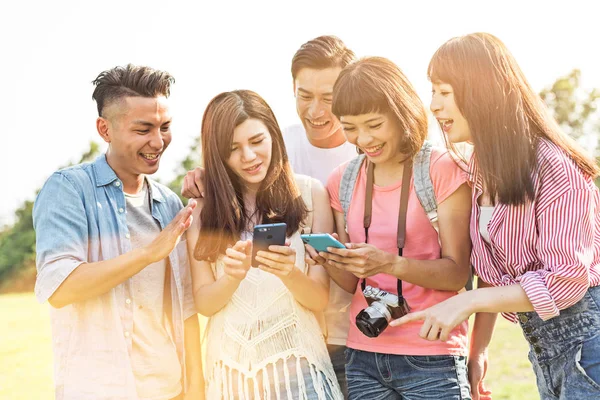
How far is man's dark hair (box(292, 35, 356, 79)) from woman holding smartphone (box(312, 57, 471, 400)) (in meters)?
0.78

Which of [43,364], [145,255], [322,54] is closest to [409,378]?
[145,255]

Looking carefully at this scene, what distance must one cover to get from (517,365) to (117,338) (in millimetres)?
8865

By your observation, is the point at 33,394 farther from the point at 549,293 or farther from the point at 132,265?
the point at 549,293

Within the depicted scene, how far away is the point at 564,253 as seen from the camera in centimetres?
294

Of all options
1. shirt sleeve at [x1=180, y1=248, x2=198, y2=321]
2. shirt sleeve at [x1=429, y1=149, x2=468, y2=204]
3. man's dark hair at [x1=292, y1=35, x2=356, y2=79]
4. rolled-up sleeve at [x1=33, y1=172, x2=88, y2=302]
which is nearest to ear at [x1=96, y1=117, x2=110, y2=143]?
rolled-up sleeve at [x1=33, y1=172, x2=88, y2=302]

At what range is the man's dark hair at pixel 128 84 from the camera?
3846mm

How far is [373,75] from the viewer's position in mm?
3641

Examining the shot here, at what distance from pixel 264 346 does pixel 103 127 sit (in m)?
1.59

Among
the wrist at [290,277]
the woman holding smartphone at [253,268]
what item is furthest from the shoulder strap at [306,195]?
the wrist at [290,277]

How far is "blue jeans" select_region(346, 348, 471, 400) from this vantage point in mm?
3443

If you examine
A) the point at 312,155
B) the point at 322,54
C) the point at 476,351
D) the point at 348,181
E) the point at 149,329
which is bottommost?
the point at 476,351

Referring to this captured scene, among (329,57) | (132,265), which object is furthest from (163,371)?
(329,57)

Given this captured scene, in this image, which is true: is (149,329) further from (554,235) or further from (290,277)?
(554,235)

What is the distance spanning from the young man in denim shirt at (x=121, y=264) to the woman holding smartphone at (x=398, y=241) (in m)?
0.96
